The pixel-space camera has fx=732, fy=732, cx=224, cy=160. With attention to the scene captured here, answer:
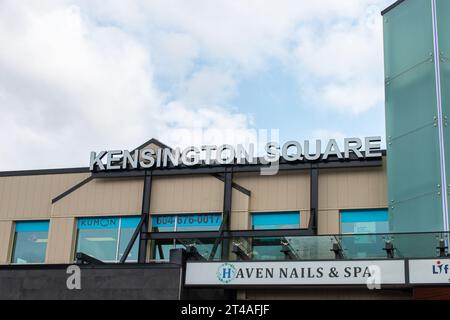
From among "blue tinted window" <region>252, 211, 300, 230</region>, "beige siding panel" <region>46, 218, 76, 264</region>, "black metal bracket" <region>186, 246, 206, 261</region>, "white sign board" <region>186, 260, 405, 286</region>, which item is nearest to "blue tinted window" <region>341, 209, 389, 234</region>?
"blue tinted window" <region>252, 211, 300, 230</region>

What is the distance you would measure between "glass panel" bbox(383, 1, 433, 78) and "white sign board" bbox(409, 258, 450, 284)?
23.5 feet

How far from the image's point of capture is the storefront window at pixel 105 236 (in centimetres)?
2602

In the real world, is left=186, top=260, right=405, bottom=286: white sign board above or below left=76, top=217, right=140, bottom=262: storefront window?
below

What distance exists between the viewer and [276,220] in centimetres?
2494

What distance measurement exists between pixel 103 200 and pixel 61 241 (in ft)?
6.91

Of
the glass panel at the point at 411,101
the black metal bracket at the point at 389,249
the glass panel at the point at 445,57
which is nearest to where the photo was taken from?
the black metal bracket at the point at 389,249

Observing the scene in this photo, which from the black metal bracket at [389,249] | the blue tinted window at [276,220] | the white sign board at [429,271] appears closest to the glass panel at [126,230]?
the blue tinted window at [276,220]

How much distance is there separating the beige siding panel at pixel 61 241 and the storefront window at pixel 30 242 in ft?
1.89

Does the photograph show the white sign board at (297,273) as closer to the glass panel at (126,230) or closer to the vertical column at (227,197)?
the vertical column at (227,197)

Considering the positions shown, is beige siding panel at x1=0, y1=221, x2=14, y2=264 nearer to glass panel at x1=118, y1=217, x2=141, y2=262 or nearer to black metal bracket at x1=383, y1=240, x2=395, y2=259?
glass panel at x1=118, y1=217, x2=141, y2=262

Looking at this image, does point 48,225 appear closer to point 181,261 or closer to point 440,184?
point 181,261

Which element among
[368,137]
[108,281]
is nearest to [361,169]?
[368,137]

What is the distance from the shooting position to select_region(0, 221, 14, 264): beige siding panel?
27.1 meters
